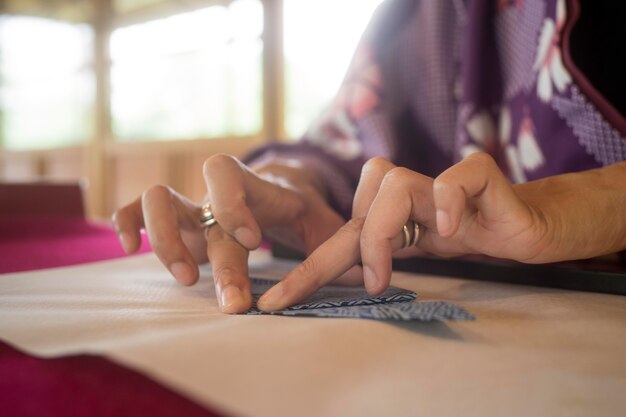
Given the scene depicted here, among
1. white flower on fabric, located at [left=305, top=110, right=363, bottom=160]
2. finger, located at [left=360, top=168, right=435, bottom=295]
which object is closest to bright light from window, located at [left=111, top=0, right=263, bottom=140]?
white flower on fabric, located at [left=305, top=110, right=363, bottom=160]

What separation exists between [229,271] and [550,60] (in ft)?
1.34

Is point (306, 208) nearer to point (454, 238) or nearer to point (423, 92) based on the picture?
point (454, 238)

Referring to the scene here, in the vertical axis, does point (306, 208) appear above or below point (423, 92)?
below

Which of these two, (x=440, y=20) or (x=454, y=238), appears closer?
(x=454, y=238)

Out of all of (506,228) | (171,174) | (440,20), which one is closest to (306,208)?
(506,228)

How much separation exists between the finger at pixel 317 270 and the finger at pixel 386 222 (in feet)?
0.04

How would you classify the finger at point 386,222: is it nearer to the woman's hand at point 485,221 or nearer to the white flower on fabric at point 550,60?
the woman's hand at point 485,221

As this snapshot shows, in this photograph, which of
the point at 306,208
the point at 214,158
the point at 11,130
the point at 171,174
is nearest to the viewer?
the point at 214,158

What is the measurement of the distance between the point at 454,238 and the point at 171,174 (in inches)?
147

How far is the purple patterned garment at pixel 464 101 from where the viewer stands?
561 millimetres

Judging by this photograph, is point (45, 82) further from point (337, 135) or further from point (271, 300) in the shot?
point (271, 300)

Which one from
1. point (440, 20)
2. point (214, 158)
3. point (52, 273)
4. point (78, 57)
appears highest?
point (78, 57)

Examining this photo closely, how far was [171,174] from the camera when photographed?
4000mm

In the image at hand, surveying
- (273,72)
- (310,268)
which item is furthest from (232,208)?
(273,72)
